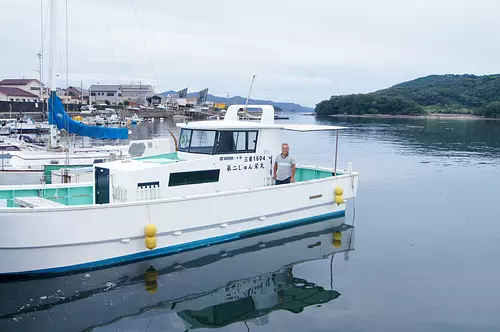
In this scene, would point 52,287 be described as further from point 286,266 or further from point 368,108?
point 368,108

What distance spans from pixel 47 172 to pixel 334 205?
10.3 m

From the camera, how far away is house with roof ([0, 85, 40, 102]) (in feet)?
257

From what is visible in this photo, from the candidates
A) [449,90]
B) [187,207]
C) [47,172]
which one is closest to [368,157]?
[47,172]

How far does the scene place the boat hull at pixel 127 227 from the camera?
28.8ft

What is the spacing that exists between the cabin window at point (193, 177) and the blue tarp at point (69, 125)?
9037 mm

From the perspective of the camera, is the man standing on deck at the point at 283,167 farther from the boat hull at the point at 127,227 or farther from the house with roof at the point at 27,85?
the house with roof at the point at 27,85

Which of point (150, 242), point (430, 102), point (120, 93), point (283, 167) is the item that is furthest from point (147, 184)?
point (430, 102)

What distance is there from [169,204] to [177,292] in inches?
76.3

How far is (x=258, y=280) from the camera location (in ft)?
31.5

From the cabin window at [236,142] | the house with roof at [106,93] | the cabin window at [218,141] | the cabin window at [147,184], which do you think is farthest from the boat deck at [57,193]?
→ the house with roof at [106,93]

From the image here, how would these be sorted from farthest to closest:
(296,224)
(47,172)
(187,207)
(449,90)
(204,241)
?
1. (449,90)
2. (47,172)
3. (296,224)
4. (204,241)
5. (187,207)

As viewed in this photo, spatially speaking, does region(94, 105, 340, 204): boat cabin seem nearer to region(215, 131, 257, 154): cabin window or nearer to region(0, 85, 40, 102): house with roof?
region(215, 131, 257, 154): cabin window

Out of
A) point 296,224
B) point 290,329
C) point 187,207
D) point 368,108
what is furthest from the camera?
point 368,108

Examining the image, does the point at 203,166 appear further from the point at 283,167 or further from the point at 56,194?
the point at 56,194
